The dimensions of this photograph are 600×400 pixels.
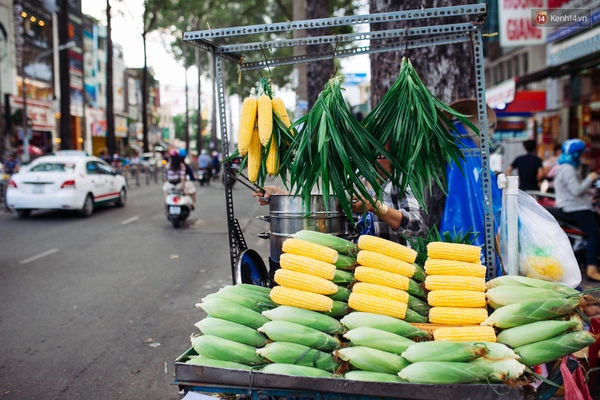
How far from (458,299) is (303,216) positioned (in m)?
1.13

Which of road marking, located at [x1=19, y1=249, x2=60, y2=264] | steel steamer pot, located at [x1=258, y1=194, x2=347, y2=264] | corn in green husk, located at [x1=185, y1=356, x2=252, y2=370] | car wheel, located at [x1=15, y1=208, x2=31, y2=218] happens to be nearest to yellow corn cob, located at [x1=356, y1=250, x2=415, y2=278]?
steel steamer pot, located at [x1=258, y1=194, x2=347, y2=264]

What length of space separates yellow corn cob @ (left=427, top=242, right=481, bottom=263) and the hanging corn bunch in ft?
1.12

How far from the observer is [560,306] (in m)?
2.57

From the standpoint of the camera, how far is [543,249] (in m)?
3.23

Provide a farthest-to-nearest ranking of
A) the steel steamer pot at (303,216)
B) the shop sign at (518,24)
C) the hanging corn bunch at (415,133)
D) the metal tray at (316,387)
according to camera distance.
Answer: the shop sign at (518,24) < the steel steamer pot at (303,216) < the hanging corn bunch at (415,133) < the metal tray at (316,387)

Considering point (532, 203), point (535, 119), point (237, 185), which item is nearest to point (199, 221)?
point (532, 203)

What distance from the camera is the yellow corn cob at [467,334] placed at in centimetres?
253

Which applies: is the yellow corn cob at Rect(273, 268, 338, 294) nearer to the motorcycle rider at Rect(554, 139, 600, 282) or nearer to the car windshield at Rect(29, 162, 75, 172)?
the motorcycle rider at Rect(554, 139, 600, 282)

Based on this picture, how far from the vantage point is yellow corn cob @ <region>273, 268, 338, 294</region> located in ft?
8.87

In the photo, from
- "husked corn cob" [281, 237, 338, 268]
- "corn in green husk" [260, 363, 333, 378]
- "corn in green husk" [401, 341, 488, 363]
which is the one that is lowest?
"corn in green husk" [260, 363, 333, 378]

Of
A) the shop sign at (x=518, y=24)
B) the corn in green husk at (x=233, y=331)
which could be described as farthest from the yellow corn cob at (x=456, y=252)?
the shop sign at (x=518, y=24)

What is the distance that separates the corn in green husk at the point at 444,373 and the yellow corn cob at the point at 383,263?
1.98ft

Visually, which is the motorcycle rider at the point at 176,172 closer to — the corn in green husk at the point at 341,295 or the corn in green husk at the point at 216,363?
the corn in green husk at the point at 341,295

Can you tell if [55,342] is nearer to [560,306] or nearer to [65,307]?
[65,307]
